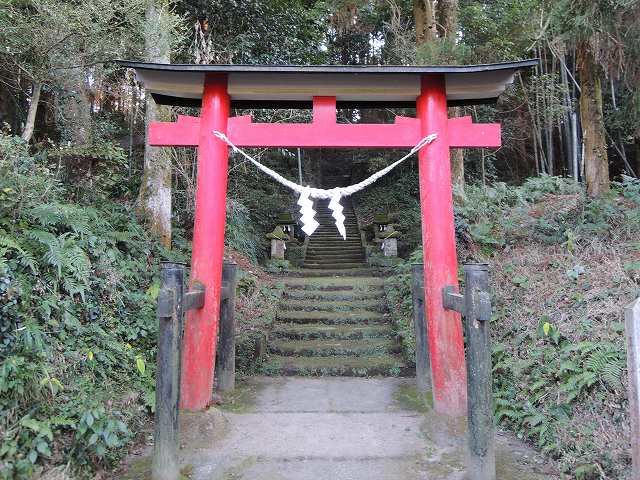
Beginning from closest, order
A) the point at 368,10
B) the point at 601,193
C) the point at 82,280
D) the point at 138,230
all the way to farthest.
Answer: the point at 82,280
the point at 138,230
the point at 601,193
the point at 368,10

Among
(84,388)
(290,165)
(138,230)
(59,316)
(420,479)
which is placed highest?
(290,165)

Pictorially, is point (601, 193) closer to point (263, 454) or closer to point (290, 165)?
point (263, 454)

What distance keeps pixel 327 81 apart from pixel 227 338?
2929 millimetres

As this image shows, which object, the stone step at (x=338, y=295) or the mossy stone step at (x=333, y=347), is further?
the stone step at (x=338, y=295)

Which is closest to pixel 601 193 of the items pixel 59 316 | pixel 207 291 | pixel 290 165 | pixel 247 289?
pixel 247 289

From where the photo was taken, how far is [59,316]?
12.1ft

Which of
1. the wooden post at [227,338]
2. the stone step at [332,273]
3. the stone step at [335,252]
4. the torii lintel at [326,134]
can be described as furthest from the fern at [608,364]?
the stone step at [335,252]

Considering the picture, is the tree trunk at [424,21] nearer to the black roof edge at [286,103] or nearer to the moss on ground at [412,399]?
the black roof edge at [286,103]

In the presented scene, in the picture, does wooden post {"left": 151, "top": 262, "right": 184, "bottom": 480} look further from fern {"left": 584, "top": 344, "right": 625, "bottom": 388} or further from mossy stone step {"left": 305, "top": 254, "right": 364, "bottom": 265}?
mossy stone step {"left": 305, "top": 254, "right": 364, "bottom": 265}

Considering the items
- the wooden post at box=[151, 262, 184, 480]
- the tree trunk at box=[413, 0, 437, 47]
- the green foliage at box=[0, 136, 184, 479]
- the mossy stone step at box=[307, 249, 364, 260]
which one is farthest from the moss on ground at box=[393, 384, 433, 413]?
the tree trunk at box=[413, 0, 437, 47]

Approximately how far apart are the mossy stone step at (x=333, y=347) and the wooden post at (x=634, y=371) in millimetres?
3479

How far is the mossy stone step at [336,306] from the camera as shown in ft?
23.6

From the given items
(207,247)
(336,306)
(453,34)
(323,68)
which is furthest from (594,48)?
(207,247)

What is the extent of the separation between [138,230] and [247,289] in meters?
2.24
